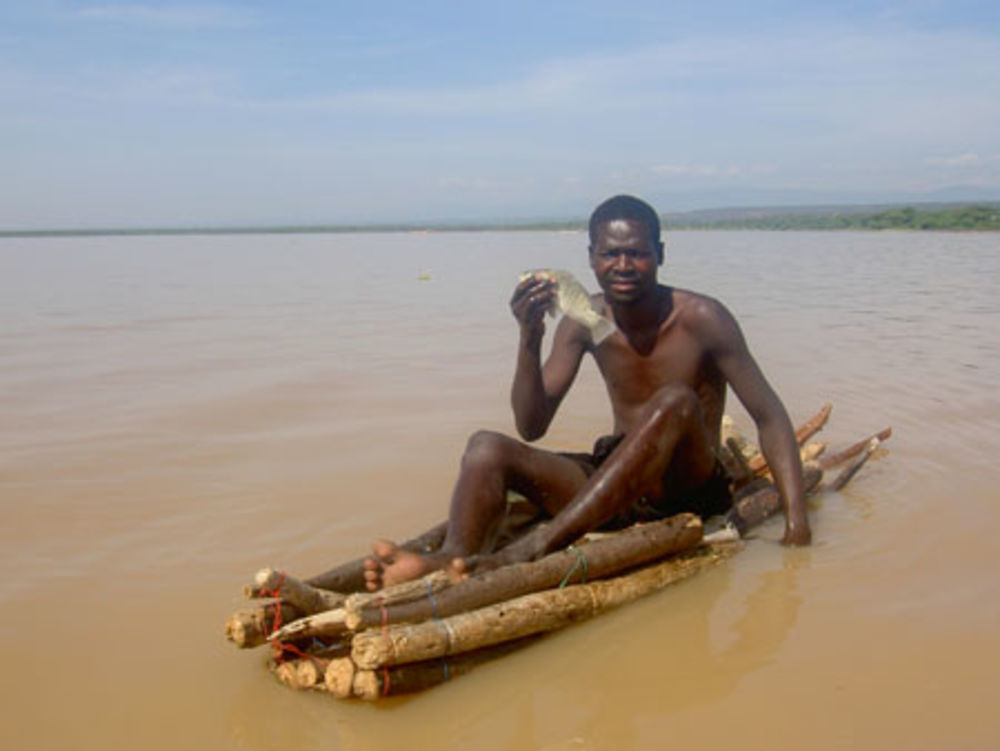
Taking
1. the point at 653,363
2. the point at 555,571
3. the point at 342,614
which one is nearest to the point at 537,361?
the point at 653,363

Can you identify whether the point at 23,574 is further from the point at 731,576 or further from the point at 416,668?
the point at 731,576

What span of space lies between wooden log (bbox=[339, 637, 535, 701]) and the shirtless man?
41 centimetres

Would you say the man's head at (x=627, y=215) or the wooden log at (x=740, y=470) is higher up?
the man's head at (x=627, y=215)

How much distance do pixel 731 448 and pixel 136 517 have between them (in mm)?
3100

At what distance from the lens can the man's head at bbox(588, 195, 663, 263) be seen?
376cm

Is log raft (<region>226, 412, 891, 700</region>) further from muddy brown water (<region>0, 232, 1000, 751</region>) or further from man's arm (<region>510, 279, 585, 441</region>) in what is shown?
man's arm (<region>510, 279, 585, 441</region>)

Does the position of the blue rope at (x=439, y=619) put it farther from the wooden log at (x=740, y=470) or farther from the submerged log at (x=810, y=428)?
the submerged log at (x=810, y=428)

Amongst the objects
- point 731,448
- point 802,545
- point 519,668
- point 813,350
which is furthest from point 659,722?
point 813,350

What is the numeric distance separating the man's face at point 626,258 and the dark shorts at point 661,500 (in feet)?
2.12

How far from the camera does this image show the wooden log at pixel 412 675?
2.55 m

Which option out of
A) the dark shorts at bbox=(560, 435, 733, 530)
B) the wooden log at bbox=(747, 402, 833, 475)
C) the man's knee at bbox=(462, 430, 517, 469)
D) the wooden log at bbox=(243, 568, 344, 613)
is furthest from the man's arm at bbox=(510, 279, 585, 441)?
the wooden log at bbox=(747, 402, 833, 475)

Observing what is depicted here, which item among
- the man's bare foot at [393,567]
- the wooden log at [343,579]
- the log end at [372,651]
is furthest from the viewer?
the wooden log at [343,579]

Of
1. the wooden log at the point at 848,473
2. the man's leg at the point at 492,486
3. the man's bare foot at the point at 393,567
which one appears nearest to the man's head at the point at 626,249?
the man's leg at the point at 492,486

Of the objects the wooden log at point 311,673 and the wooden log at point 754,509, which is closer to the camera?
the wooden log at point 311,673
